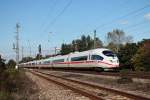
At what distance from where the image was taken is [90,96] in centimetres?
1290

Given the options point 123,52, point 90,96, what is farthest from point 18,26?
point 90,96

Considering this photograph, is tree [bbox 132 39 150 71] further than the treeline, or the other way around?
tree [bbox 132 39 150 71]

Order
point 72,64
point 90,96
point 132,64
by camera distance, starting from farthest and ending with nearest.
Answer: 1. point 132,64
2. point 72,64
3. point 90,96

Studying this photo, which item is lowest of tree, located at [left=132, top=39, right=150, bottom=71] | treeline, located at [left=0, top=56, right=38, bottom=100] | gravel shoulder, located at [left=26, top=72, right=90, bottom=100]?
gravel shoulder, located at [left=26, top=72, right=90, bottom=100]

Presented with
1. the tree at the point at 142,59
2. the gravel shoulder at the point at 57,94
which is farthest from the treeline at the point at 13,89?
the tree at the point at 142,59

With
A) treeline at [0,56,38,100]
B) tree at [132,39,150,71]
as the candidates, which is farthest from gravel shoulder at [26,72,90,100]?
tree at [132,39,150,71]

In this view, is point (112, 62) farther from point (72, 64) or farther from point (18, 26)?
point (18, 26)

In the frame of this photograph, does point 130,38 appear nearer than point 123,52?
No

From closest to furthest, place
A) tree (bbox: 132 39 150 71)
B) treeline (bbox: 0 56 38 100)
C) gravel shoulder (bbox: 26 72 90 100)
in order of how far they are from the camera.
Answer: treeline (bbox: 0 56 38 100) < gravel shoulder (bbox: 26 72 90 100) < tree (bbox: 132 39 150 71)

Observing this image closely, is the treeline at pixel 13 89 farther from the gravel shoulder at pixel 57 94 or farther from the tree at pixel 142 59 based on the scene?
the tree at pixel 142 59

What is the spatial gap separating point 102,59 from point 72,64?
46.7 ft

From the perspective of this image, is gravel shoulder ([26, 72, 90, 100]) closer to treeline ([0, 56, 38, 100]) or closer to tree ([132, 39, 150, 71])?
treeline ([0, 56, 38, 100])

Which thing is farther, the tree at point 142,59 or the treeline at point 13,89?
the tree at point 142,59

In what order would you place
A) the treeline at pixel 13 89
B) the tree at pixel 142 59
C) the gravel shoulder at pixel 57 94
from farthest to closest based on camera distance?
the tree at pixel 142 59 → the gravel shoulder at pixel 57 94 → the treeline at pixel 13 89
